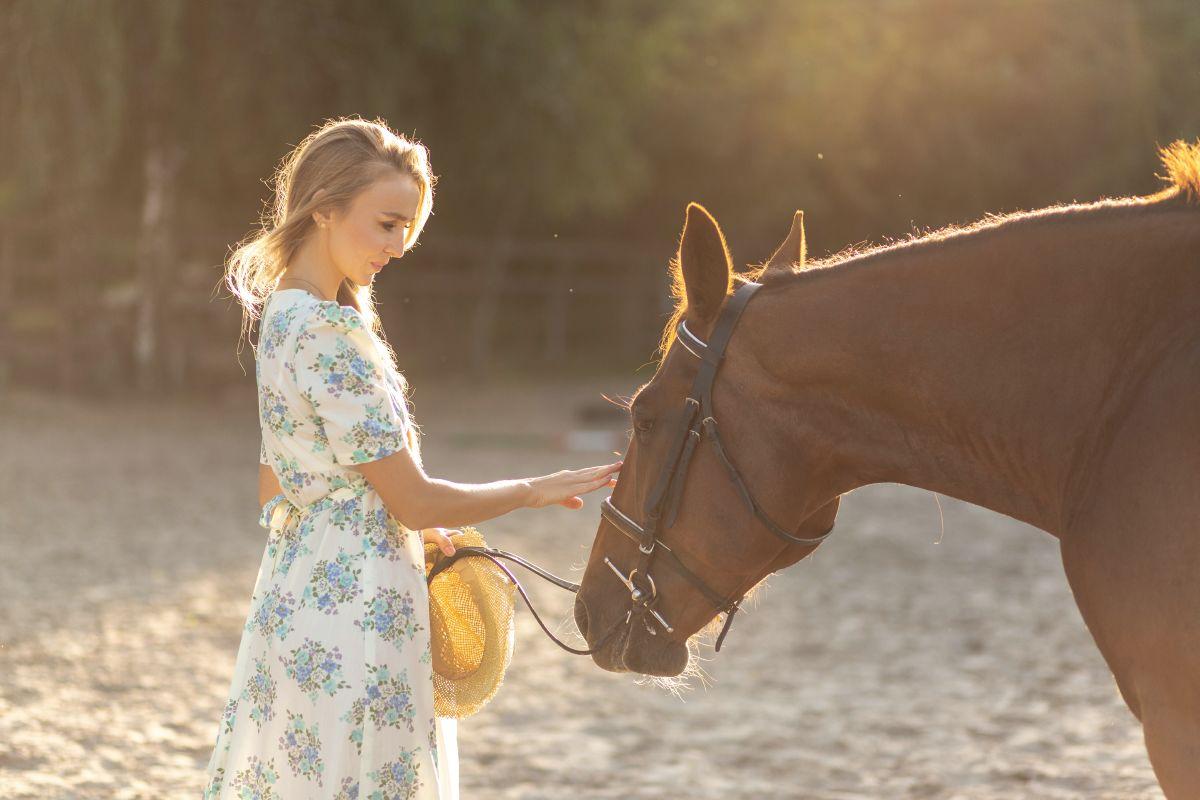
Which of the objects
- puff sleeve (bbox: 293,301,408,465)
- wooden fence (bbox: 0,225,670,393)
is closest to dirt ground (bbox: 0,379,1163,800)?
puff sleeve (bbox: 293,301,408,465)

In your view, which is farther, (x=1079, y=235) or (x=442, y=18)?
(x=442, y=18)

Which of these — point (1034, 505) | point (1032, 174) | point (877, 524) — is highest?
point (1032, 174)

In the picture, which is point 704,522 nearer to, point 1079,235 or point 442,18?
point 1079,235

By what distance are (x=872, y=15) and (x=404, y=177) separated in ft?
77.3

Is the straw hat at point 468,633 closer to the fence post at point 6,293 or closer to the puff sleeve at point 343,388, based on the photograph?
the puff sleeve at point 343,388

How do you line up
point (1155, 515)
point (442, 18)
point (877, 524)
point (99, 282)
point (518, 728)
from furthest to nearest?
point (99, 282), point (442, 18), point (877, 524), point (518, 728), point (1155, 515)

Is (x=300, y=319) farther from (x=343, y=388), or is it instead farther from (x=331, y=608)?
(x=331, y=608)

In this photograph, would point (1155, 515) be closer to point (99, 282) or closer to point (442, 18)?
point (442, 18)

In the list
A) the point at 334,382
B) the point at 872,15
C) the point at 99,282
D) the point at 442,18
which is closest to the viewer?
the point at 334,382

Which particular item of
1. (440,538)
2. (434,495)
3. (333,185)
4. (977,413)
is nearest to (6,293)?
(440,538)

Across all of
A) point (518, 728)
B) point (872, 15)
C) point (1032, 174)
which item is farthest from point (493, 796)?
point (872, 15)

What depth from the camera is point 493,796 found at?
428 centimetres

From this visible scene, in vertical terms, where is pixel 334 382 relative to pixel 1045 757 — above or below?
above

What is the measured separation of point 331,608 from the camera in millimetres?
2438
